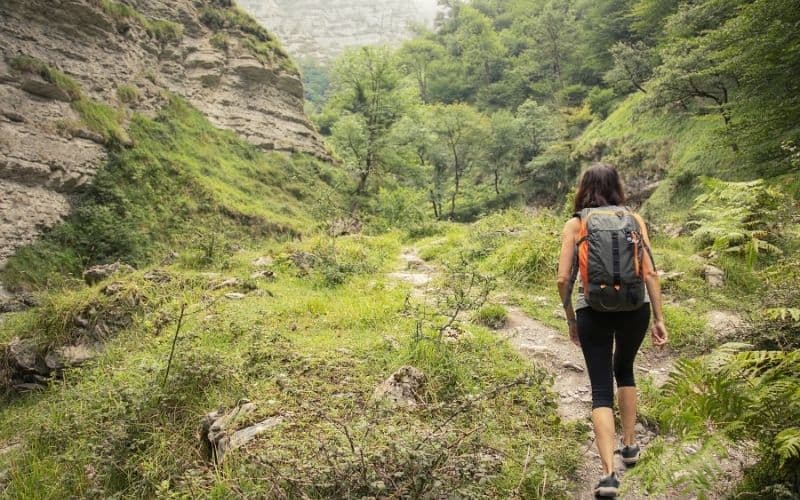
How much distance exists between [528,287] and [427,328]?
3404mm

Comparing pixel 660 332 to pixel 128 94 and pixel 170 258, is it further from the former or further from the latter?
pixel 128 94

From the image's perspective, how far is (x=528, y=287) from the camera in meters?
8.04

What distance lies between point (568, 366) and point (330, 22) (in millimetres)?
123528

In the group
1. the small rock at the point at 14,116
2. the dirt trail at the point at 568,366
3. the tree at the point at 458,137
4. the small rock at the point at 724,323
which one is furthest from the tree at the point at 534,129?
the small rock at the point at 14,116

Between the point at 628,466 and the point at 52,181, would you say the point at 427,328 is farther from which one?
the point at 52,181

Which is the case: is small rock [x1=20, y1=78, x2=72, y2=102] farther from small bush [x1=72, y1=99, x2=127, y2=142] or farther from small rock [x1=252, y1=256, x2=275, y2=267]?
small rock [x1=252, y1=256, x2=275, y2=267]

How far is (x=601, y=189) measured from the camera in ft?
10.2

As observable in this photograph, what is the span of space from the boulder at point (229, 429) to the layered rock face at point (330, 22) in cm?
10140

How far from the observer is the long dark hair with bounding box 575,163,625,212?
123 inches

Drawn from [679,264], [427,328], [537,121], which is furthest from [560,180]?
[427,328]

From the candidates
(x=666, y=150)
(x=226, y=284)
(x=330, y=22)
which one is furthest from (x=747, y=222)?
(x=330, y=22)

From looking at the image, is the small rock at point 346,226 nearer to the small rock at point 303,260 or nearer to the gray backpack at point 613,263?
the small rock at point 303,260

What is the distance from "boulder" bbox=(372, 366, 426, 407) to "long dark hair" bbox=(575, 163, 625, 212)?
6.94ft

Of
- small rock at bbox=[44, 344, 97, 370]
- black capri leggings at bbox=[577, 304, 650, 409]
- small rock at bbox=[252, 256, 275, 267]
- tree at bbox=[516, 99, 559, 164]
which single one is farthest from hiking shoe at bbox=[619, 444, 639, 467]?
tree at bbox=[516, 99, 559, 164]
